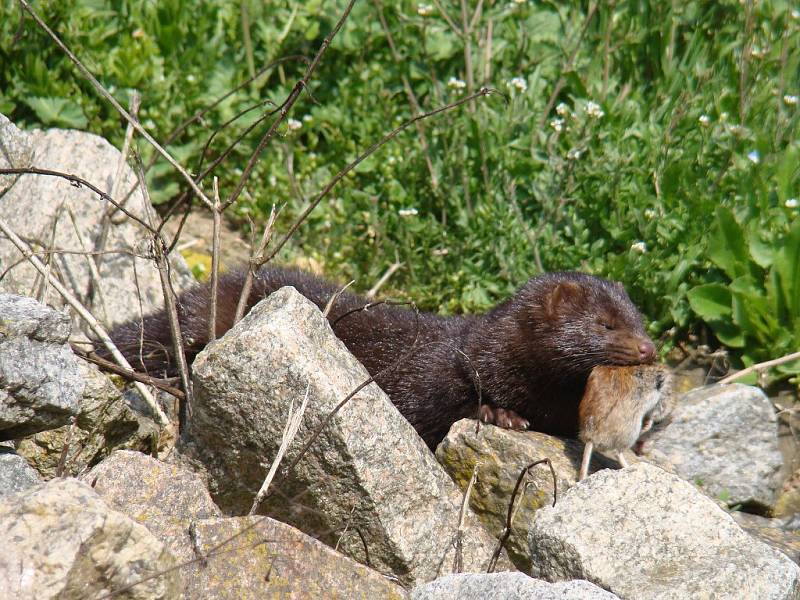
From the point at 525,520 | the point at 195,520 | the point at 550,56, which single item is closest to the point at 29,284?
the point at 195,520

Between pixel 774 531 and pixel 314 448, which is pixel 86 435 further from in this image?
pixel 774 531

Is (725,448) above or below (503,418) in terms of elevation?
below

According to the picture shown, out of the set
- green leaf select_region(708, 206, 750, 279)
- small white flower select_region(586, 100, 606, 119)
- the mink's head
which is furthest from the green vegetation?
the mink's head

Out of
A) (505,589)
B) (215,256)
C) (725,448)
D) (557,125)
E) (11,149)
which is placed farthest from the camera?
(557,125)

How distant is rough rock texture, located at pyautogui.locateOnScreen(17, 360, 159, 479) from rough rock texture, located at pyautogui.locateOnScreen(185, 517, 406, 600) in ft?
2.48

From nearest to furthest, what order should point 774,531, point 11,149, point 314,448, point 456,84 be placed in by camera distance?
point 314,448 → point 774,531 → point 11,149 → point 456,84

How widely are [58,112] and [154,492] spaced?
372cm

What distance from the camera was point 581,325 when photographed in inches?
194

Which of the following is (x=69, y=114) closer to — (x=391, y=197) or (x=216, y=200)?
(x=391, y=197)

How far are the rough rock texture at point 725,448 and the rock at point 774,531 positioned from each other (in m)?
0.11

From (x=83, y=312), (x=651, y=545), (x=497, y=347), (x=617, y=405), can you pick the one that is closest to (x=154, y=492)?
(x=83, y=312)

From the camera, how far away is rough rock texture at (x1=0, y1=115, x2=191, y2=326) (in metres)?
5.42

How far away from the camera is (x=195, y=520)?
11.4 ft

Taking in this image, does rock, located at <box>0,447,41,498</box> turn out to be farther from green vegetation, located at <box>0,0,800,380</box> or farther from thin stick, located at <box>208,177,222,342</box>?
green vegetation, located at <box>0,0,800,380</box>
